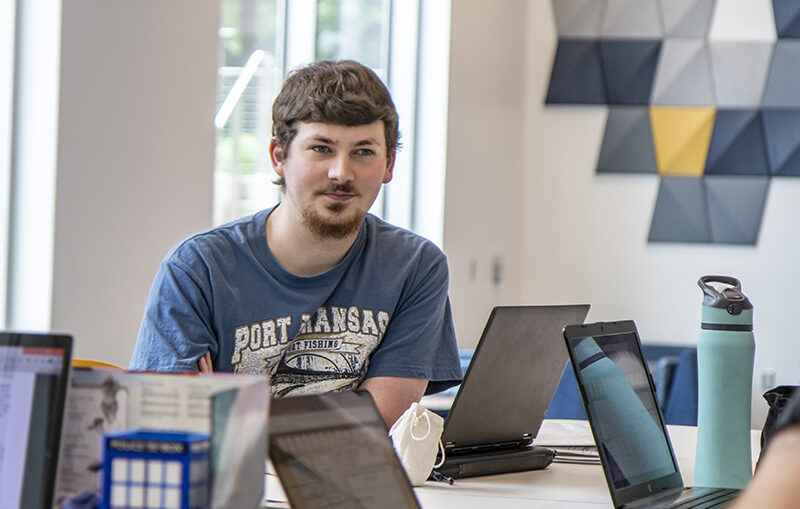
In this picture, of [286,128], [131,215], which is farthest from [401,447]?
[131,215]

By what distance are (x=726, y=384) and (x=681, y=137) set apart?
3947mm

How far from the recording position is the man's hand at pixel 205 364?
1.73m

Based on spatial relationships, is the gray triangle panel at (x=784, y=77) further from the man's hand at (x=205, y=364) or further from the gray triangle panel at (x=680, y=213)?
the man's hand at (x=205, y=364)

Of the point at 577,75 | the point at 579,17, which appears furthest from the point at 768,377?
the point at 579,17

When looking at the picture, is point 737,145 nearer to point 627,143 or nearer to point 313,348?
point 627,143

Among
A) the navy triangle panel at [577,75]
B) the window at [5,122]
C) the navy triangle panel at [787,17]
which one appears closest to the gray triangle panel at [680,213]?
the navy triangle panel at [577,75]

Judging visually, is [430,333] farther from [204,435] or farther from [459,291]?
[459,291]

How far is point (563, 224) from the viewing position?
17.7 ft

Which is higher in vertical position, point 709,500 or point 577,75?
point 577,75

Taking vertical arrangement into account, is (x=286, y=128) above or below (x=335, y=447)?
above

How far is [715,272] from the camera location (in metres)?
5.20

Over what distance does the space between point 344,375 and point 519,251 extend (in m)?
3.61

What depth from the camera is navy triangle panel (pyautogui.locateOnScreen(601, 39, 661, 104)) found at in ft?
17.2

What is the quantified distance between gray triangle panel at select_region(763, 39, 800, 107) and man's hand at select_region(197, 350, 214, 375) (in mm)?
4077
